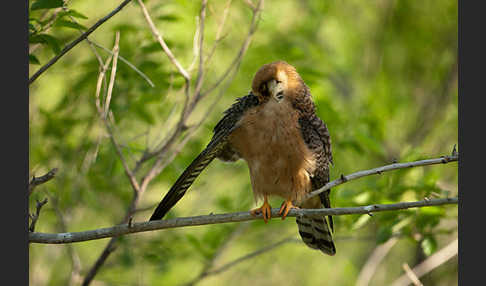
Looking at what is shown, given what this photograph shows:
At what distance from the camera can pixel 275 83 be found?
4.10 metres

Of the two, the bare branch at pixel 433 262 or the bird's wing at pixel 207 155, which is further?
the bare branch at pixel 433 262

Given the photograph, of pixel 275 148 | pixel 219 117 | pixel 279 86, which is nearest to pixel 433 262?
pixel 219 117

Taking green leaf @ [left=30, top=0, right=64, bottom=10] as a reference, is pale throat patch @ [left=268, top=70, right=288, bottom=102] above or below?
below

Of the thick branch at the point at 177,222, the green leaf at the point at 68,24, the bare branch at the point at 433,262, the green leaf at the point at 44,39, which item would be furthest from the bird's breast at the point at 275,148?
the bare branch at the point at 433,262

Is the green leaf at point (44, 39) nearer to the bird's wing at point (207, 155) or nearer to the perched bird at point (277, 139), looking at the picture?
the bird's wing at point (207, 155)

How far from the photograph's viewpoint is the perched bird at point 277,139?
4.13 meters

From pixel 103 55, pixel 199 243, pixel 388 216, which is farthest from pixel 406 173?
pixel 103 55

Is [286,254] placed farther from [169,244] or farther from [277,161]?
[277,161]

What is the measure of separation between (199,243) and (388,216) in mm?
1887

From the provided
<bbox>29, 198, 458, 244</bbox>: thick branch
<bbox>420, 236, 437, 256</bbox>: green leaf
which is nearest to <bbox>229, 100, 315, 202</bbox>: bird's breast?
<bbox>29, 198, 458, 244</bbox>: thick branch

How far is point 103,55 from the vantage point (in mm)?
5379

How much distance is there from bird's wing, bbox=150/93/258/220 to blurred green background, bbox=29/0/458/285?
262 mm

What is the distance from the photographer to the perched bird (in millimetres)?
4133

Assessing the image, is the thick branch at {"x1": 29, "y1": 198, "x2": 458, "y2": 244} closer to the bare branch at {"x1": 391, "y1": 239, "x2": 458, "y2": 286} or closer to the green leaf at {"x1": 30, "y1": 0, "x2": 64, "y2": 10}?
the green leaf at {"x1": 30, "y1": 0, "x2": 64, "y2": 10}
